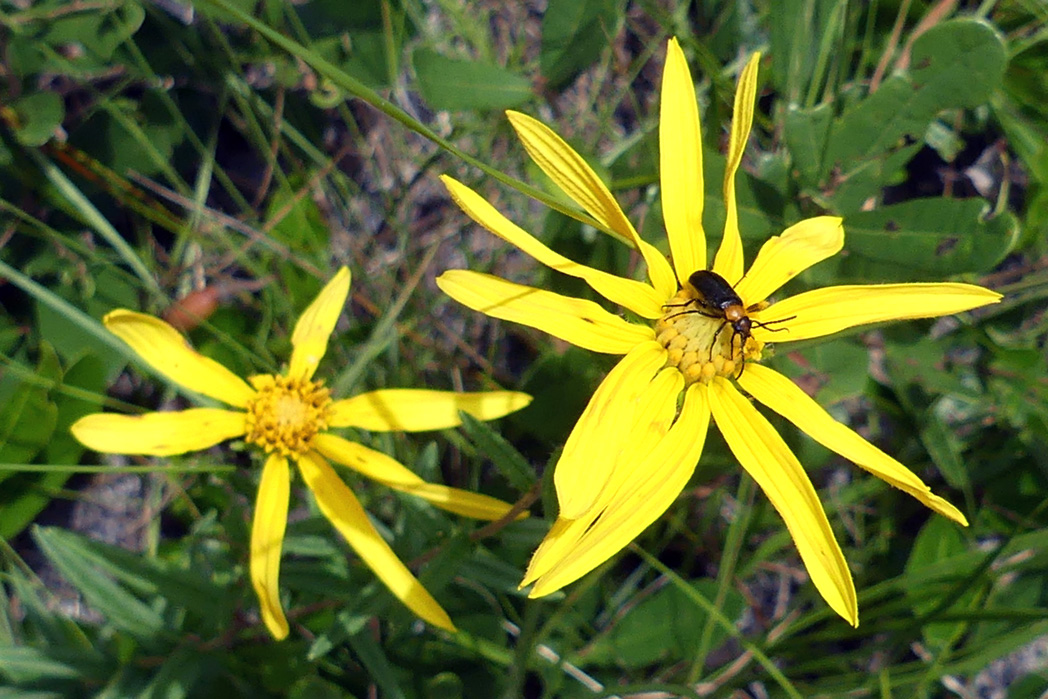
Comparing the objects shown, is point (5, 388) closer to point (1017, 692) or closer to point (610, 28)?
point (610, 28)

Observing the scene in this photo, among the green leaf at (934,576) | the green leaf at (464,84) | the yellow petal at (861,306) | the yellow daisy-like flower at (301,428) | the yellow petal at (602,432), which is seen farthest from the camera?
the green leaf at (934,576)

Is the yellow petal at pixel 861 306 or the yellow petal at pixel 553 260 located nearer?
the yellow petal at pixel 553 260

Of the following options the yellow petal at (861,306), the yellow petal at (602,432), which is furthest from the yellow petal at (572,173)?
the yellow petal at (861,306)

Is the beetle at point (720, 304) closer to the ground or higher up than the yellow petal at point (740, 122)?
closer to the ground

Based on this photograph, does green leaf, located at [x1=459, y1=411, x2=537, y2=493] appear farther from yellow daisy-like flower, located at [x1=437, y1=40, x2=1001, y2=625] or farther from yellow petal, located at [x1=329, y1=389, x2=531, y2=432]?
yellow daisy-like flower, located at [x1=437, y1=40, x2=1001, y2=625]

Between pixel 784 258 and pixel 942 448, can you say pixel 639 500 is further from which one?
pixel 942 448

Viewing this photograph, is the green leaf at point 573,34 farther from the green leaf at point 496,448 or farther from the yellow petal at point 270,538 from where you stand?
the yellow petal at point 270,538

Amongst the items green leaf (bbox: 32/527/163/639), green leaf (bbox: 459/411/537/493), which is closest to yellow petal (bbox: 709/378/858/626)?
green leaf (bbox: 459/411/537/493)
